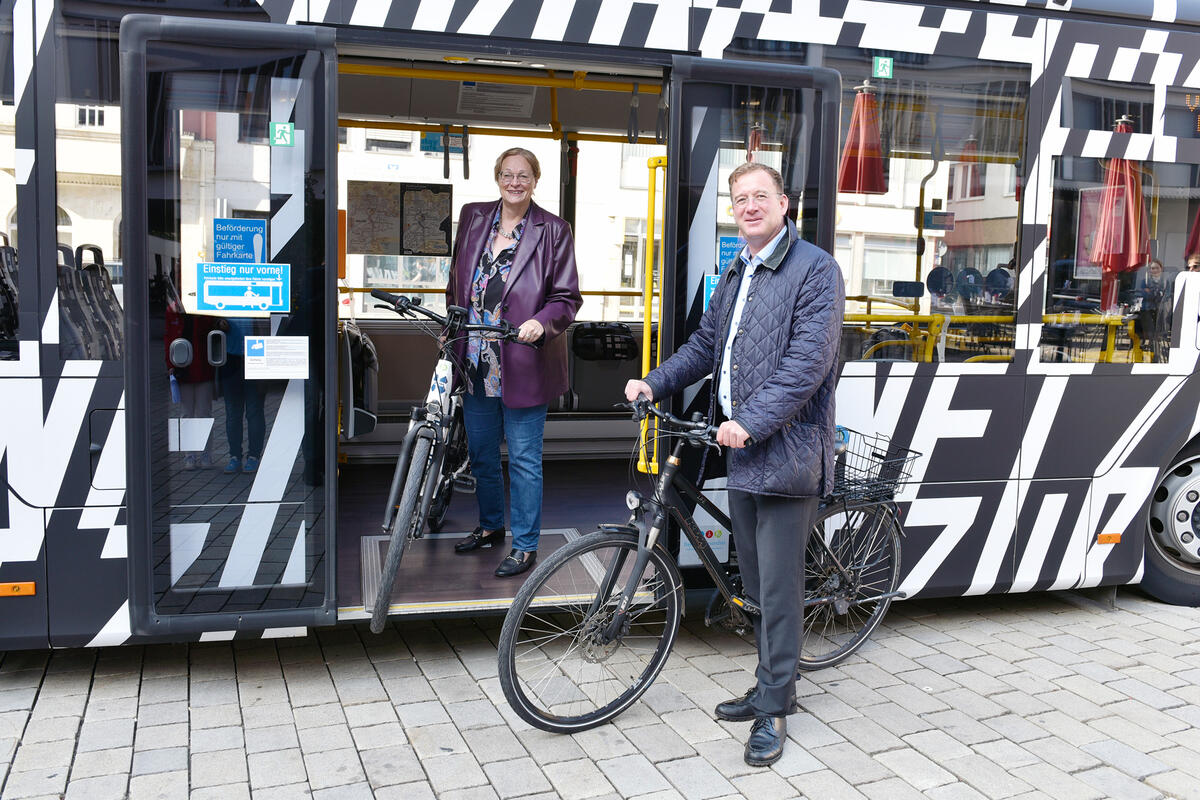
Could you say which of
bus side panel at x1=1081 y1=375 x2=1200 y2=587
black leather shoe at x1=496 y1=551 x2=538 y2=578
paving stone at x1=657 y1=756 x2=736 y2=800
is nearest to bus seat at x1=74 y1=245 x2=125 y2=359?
black leather shoe at x1=496 y1=551 x2=538 y2=578

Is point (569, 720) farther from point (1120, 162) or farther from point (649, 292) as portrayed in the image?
point (1120, 162)

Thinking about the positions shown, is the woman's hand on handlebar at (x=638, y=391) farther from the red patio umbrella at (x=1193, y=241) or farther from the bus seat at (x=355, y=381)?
the red patio umbrella at (x=1193, y=241)

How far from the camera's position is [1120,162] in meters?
4.64

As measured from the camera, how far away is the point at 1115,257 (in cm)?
472

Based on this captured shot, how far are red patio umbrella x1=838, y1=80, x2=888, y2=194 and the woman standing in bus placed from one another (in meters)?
1.18

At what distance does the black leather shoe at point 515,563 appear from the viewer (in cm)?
441

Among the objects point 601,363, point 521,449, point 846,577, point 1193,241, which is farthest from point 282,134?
point 601,363

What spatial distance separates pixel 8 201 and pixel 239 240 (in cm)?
73

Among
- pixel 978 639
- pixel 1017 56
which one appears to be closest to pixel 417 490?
pixel 978 639

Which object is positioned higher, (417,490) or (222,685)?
(417,490)

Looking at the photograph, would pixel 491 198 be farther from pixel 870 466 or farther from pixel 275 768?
pixel 275 768

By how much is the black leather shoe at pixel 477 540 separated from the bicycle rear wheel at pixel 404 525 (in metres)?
0.85

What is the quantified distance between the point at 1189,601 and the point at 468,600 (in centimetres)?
359

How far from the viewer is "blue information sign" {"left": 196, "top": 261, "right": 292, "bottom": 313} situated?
3.63 metres
